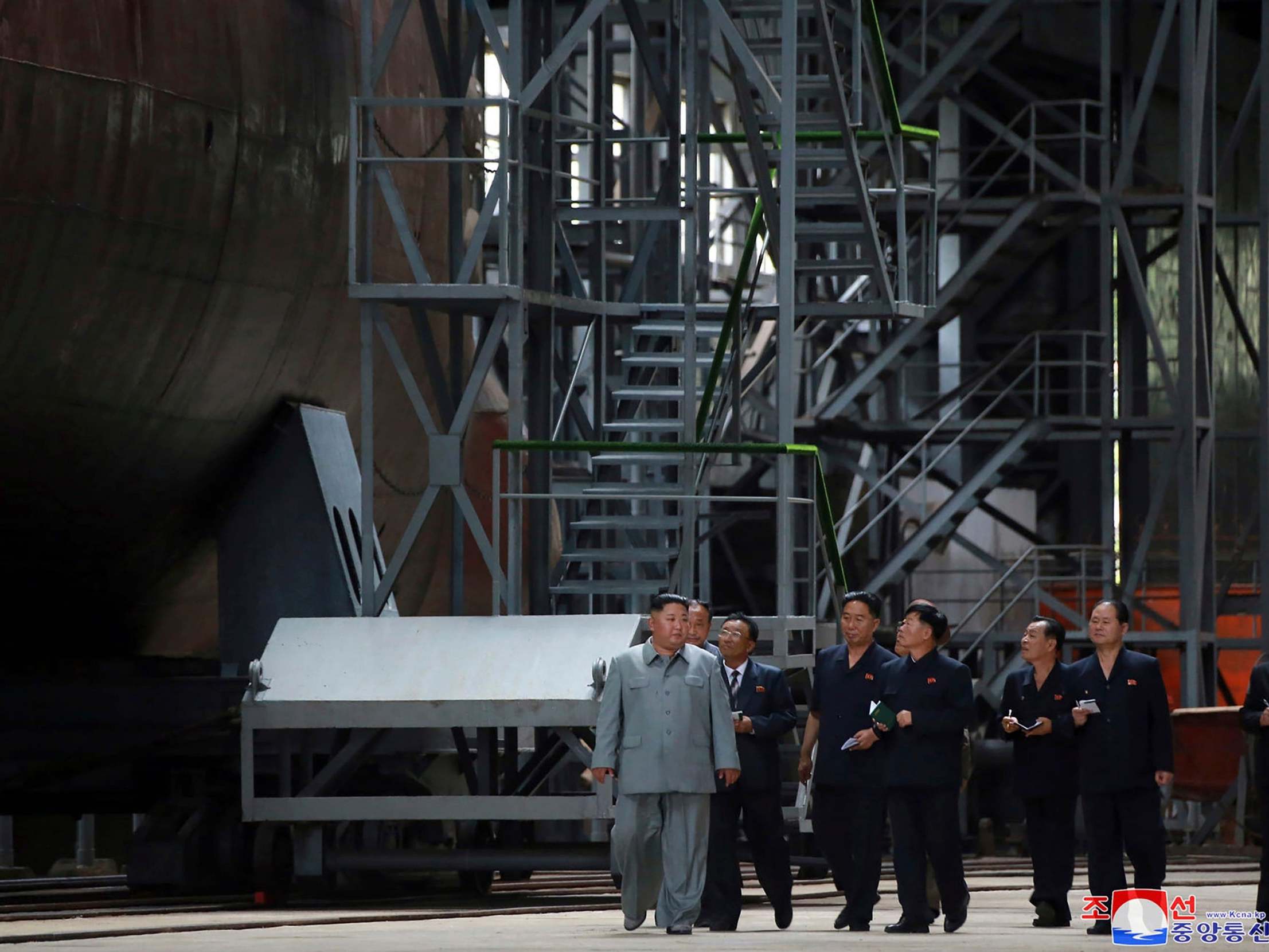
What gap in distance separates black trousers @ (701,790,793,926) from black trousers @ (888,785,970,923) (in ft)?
2.32

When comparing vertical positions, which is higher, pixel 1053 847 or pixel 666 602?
pixel 666 602

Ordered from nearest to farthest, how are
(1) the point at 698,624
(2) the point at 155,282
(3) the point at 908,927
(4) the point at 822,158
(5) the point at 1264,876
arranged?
(3) the point at 908,927 → (5) the point at 1264,876 → (1) the point at 698,624 → (2) the point at 155,282 → (4) the point at 822,158

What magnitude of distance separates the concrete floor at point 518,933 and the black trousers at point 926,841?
24 centimetres

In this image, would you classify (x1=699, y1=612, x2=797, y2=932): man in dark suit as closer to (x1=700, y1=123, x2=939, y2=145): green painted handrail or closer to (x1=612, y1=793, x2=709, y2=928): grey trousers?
(x1=612, y1=793, x2=709, y2=928): grey trousers

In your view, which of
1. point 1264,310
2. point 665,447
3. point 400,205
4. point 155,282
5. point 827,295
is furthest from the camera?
point 827,295

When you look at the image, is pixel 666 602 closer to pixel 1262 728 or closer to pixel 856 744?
pixel 856 744

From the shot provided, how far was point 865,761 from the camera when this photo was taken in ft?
42.7

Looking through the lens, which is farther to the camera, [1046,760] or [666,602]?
[1046,760]

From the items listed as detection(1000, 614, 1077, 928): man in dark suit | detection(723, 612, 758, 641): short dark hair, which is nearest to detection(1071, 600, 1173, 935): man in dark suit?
detection(1000, 614, 1077, 928): man in dark suit

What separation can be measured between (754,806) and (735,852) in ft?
0.88

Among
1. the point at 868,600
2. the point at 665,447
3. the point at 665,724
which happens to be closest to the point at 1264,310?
the point at 665,447

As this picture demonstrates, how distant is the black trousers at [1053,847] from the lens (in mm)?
13078

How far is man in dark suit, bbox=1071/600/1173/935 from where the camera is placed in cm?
1262

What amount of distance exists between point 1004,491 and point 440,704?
22.2 meters
